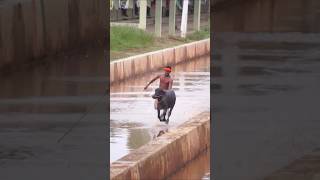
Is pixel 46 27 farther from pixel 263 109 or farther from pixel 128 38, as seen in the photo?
pixel 263 109

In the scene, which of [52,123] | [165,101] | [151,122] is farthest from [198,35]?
[52,123]

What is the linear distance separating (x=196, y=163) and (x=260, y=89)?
19.2 ft

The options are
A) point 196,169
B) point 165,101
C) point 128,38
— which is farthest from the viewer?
point 128,38

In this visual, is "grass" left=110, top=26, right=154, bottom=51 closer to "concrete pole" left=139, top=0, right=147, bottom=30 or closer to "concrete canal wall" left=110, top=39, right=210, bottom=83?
"concrete pole" left=139, top=0, right=147, bottom=30

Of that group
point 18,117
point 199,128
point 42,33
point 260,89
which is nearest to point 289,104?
point 260,89

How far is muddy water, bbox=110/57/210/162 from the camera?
45.6 feet

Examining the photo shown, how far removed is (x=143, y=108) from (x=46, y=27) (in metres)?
8.47

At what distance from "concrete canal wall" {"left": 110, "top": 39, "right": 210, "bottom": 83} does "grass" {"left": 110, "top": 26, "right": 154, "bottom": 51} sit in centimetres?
113

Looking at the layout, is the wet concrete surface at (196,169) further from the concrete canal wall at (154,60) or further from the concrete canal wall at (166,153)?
the concrete canal wall at (154,60)

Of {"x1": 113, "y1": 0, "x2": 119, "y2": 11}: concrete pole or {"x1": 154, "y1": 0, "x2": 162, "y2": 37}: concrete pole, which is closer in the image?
{"x1": 154, "y1": 0, "x2": 162, "y2": 37}: concrete pole

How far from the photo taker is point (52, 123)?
47.5 ft

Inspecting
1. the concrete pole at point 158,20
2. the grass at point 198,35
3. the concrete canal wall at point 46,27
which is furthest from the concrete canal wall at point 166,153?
the grass at point 198,35

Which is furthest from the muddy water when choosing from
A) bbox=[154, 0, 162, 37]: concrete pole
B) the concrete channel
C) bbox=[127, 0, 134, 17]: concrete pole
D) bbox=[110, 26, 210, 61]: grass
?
bbox=[127, 0, 134, 17]: concrete pole

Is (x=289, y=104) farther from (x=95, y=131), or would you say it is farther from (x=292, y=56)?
(x=292, y=56)
